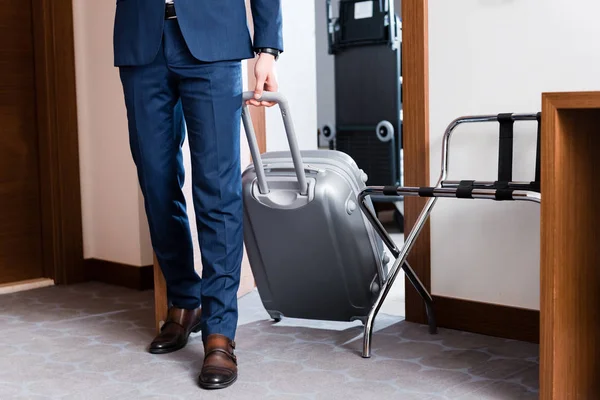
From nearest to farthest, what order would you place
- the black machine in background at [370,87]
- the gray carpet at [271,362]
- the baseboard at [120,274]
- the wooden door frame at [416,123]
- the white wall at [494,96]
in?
the gray carpet at [271,362], the white wall at [494,96], the wooden door frame at [416,123], the baseboard at [120,274], the black machine in background at [370,87]

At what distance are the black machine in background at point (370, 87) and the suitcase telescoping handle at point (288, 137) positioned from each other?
2.54 metres

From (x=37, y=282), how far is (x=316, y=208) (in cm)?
157

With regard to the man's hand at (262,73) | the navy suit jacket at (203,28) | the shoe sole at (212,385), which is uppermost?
the navy suit jacket at (203,28)

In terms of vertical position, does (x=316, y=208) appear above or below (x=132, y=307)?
above

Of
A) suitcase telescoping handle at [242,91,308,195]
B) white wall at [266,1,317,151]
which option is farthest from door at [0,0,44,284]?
suitcase telescoping handle at [242,91,308,195]

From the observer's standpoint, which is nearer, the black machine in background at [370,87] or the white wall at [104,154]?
the white wall at [104,154]

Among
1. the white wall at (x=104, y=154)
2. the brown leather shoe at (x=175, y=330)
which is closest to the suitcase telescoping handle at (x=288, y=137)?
the brown leather shoe at (x=175, y=330)

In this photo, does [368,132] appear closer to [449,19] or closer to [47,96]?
[47,96]

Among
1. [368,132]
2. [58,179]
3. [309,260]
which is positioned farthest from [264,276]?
[368,132]

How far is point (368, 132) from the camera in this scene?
483 cm

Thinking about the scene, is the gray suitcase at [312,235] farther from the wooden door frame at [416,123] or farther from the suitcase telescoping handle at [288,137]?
the wooden door frame at [416,123]

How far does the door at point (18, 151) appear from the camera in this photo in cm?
309

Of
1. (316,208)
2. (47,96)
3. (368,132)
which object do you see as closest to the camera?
(316,208)

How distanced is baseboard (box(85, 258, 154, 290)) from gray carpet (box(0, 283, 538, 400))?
44 cm
